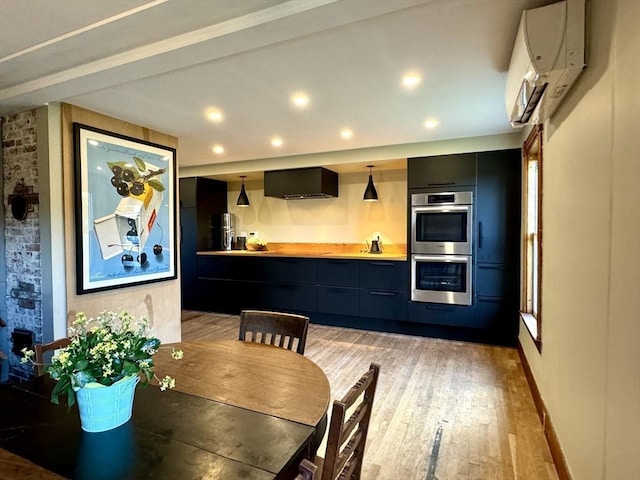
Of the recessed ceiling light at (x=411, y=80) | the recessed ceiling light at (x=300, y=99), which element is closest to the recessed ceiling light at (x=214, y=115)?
the recessed ceiling light at (x=300, y=99)

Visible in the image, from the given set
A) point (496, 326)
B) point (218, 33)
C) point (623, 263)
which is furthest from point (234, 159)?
point (623, 263)

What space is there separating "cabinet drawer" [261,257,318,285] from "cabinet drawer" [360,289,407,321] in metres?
0.77

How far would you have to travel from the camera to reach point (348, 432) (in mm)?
960

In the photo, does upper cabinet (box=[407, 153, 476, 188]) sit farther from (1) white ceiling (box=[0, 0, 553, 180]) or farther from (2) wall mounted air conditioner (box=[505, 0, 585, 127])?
(2) wall mounted air conditioner (box=[505, 0, 585, 127])

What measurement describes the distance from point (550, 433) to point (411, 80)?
7.94ft

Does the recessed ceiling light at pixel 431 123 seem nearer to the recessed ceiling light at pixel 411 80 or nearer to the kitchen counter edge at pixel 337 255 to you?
the recessed ceiling light at pixel 411 80

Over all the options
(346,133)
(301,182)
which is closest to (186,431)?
(346,133)

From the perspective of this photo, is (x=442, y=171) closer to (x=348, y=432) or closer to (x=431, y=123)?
(x=431, y=123)

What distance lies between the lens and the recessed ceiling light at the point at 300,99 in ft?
8.74

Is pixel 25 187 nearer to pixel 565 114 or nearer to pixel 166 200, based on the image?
pixel 166 200

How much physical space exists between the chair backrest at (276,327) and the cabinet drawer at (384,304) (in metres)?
2.59

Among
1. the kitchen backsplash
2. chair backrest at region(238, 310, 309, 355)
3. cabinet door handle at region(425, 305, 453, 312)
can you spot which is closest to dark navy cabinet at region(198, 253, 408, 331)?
cabinet door handle at region(425, 305, 453, 312)

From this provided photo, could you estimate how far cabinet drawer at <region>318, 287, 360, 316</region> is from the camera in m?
4.64

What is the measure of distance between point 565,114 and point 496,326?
2723mm
